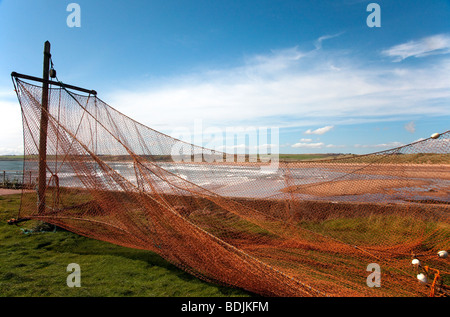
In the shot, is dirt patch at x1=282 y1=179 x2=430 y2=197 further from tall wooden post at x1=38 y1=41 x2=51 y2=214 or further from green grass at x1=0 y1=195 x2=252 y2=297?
tall wooden post at x1=38 y1=41 x2=51 y2=214

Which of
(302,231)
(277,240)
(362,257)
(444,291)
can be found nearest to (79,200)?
(277,240)

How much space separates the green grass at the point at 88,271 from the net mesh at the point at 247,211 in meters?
0.31

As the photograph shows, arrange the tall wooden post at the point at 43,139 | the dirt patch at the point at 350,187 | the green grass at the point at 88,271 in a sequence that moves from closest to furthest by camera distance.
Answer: the green grass at the point at 88,271 < the tall wooden post at the point at 43,139 < the dirt patch at the point at 350,187

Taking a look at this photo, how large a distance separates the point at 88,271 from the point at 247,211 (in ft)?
10.7

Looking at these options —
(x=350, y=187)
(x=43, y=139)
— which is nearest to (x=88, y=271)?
(x=43, y=139)

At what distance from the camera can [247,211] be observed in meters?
5.66

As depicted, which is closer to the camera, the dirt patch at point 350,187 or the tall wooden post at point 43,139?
the tall wooden post at point 43,139

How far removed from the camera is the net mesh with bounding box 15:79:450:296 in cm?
335

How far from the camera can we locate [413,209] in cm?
570

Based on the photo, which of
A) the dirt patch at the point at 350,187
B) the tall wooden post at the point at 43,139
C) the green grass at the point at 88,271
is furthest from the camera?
the dirt patch at the point at 350,187

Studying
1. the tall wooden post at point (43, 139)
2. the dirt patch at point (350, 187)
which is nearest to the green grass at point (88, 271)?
the tall wooden post at point (43, 139)

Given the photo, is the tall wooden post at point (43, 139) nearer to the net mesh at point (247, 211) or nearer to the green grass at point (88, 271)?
the net mesh at point (247, 211)

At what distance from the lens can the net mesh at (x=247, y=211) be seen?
132 inches
